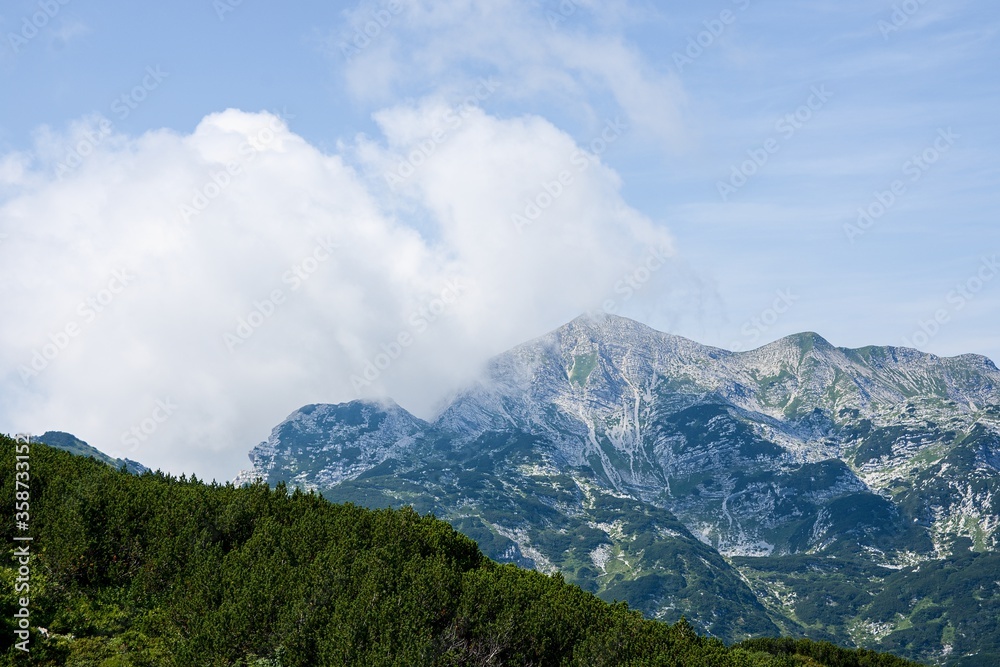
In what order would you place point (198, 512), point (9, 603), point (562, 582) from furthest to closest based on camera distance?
point (562, 582) < point (198, 512) < point (9, 603)

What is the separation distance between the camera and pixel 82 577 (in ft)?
154

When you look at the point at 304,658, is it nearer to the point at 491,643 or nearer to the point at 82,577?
the point at 491,643

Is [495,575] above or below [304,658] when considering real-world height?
above

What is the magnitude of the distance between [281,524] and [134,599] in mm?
11629

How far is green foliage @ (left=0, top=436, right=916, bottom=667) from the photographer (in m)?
39.6

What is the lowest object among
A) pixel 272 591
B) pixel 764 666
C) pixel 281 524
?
pixel 764 666

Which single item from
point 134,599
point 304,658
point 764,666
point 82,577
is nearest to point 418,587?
point 304,658

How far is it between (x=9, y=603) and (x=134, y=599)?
8449 mm

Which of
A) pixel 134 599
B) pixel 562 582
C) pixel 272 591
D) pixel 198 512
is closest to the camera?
pixel 272 591

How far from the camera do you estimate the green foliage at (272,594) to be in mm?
39625

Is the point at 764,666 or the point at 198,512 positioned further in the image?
the point at 764,666

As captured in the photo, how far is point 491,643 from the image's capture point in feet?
147

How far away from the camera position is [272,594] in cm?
4253

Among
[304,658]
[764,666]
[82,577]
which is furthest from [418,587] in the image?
[764,666]
